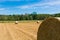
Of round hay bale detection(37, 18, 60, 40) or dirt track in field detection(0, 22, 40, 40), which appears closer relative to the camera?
round hay bale detection(37, 18, 60, 40)

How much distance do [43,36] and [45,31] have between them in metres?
0.26

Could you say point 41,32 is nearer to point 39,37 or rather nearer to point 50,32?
point 39,37

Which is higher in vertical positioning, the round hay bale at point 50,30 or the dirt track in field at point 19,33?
the round hay bale at point 50,30

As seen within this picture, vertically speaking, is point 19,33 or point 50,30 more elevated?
point 50,30

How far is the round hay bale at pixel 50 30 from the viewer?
7023mm

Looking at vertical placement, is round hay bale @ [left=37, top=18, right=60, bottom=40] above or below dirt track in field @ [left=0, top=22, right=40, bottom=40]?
above

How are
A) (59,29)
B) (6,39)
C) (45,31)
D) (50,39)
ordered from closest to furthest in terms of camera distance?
(59,29) < (50,39) < (45,31) < (6,39)

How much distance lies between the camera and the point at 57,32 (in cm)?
690

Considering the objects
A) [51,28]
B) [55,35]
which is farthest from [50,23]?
[55,35]

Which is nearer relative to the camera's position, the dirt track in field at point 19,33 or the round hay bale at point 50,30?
the round hay bale at point 50,30

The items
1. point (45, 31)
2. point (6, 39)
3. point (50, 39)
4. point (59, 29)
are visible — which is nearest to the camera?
point (59, 29)

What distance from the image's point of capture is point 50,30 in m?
7.60

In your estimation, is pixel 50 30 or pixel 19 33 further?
pixel 19 33

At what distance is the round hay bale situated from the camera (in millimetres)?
7023
